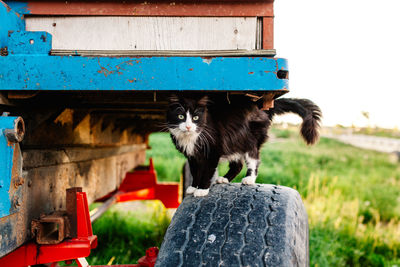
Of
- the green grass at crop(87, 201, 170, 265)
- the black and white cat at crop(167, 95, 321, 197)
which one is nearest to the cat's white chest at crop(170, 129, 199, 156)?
the black and white cat at crop(167, 95, 321, 197)

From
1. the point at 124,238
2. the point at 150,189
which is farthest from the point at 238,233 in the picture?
the point at 124,238

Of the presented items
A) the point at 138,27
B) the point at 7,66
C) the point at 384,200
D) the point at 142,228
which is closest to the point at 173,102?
the point at 138,27

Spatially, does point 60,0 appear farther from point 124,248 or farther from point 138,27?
point 124,248

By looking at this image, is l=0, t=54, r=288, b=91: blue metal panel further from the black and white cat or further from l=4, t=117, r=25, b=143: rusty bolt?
the black and white cat

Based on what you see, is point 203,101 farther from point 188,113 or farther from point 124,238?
point 124,238

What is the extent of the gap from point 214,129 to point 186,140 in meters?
0.21

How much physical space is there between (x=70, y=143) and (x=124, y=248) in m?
1.99

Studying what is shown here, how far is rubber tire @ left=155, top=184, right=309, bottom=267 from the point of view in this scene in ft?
3.71

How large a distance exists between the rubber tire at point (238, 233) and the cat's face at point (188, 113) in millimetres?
464

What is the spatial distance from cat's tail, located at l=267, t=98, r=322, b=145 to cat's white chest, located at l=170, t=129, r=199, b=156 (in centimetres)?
64

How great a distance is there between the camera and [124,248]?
3.62 meters

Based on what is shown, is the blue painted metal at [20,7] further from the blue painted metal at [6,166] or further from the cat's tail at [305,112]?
the cat's tail at [305,112]

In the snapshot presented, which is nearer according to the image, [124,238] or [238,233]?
[238,233]

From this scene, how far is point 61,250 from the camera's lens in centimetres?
151
